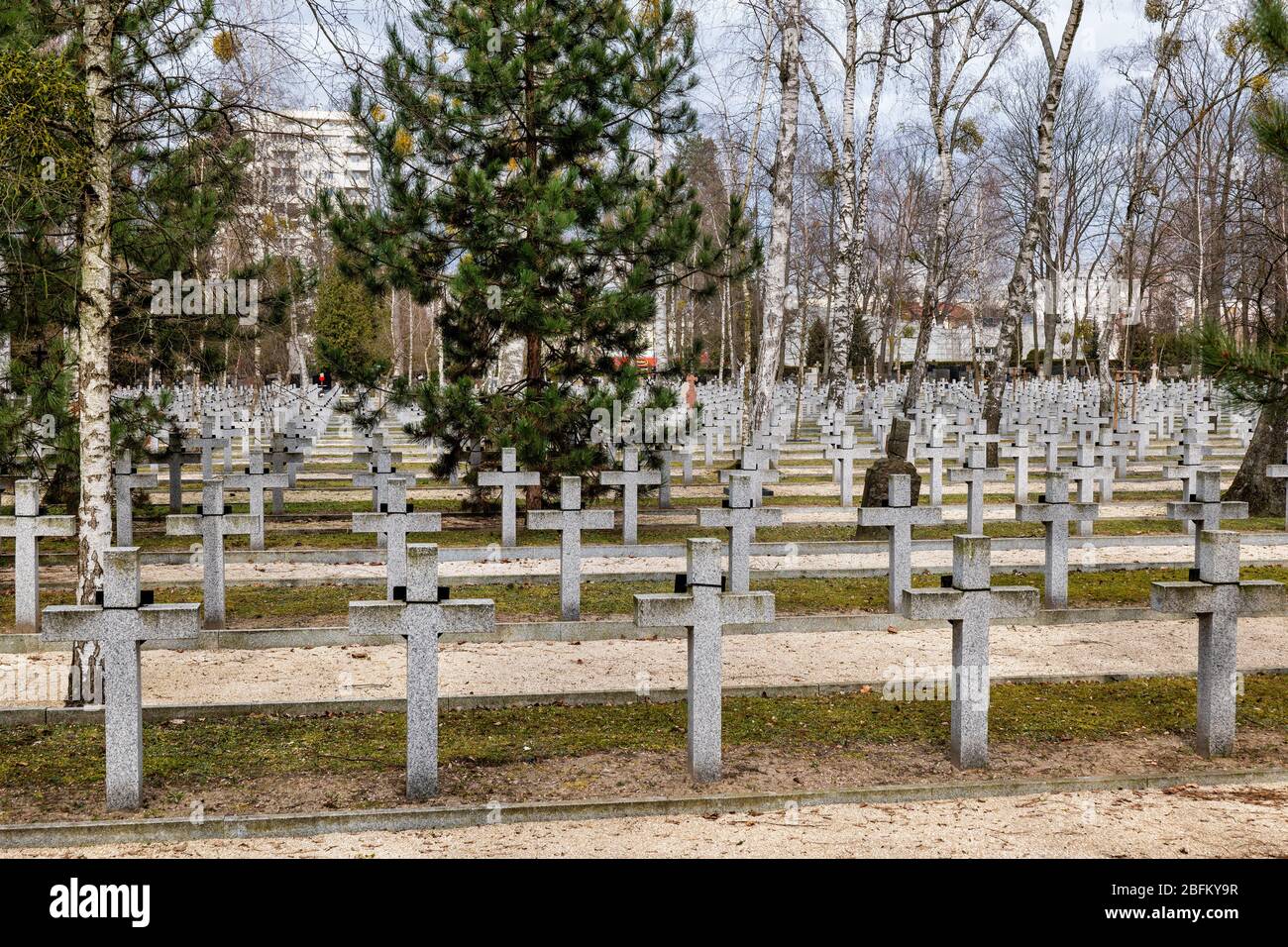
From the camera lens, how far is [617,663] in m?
8.29

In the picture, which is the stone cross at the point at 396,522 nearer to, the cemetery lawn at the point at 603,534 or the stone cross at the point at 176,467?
the cemetery lawn at the point at 603,534

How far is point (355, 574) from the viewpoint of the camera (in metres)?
11.4

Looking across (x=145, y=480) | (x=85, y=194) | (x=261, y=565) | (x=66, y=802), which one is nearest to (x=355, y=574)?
(x=261, y=565)

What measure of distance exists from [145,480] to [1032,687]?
390 inches

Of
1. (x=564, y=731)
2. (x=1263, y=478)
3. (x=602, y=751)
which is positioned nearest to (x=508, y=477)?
(x=564, y=731)

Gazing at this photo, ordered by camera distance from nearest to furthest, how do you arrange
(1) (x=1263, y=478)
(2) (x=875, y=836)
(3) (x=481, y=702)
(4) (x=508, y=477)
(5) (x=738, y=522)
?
(2) (x=875, y=836)
(3) (x=481, y=702)
(5) (x=738, y=522)
(4) (x=508, y=477)
(1) (x=1263, y=478)

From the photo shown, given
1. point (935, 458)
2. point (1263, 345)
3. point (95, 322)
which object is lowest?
point (935, 458)

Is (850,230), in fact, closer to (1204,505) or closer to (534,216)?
(534,216)

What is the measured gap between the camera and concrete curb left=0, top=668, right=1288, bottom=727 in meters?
6.70

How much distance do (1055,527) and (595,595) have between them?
3923 mm

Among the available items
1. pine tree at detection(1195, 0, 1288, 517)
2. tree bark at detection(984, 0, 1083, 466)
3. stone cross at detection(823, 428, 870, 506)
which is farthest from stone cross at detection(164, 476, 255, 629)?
tree bark at detection(984, 0, 1083, 466)

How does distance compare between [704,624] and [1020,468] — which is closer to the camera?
[704,624]

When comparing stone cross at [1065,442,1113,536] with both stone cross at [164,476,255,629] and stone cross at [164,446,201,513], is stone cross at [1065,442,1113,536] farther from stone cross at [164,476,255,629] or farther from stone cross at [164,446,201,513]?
stone cross at [164,446,201,513]

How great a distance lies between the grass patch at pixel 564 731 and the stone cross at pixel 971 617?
0.48 metres
